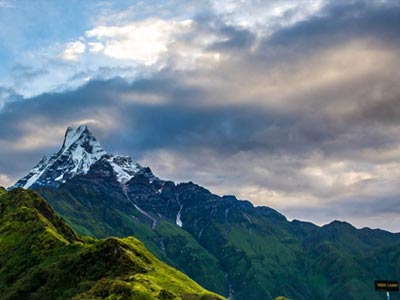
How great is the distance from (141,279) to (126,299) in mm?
23520

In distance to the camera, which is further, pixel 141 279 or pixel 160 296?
pixel 141 279

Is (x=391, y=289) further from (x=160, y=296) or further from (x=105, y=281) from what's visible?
(x=105, y=281)

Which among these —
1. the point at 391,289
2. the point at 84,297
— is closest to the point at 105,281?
the point at 84,297

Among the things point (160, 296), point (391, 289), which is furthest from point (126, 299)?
point (391, 289)

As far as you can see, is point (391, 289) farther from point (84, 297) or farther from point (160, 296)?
point (84, 297)

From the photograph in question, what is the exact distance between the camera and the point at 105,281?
194500mm

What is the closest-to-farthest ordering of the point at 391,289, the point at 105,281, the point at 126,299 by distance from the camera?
1. the point at 391,289
2. the point at 126,299
3. the point at 105,281

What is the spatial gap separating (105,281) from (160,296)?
76.5ft

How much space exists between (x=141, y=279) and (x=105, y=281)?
1378cm

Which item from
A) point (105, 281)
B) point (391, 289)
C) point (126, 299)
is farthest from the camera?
point (105, 281)

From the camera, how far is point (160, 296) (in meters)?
185

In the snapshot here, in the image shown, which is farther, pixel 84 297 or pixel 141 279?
pixel 141 279

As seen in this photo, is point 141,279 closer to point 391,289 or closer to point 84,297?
point 84,297

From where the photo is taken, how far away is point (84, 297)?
18450 centimetres
